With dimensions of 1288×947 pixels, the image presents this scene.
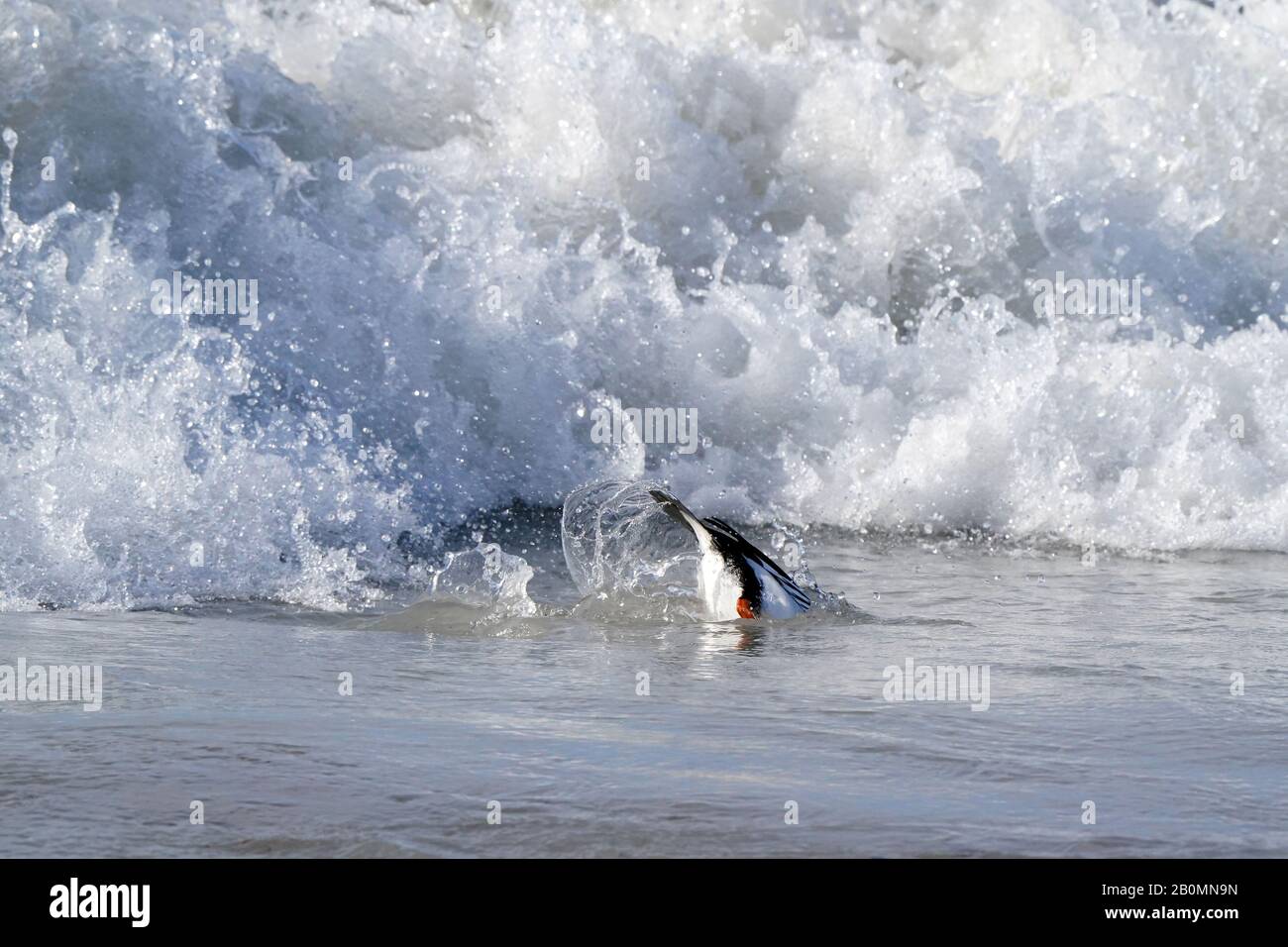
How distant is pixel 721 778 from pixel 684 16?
8551 millimetres

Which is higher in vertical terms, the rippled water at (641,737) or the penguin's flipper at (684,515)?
the penguin's flipper at (684,515)

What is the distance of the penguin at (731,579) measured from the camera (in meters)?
5.56

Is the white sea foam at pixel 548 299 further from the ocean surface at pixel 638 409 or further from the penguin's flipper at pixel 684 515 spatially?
the penguin's flipper at pixel 684 515

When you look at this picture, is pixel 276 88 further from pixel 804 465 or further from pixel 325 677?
pixel 325 677

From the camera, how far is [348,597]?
589 centimetres

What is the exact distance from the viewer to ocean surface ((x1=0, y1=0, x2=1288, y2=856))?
3.64 metres

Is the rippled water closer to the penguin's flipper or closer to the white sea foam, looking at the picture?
the penguin's flipper

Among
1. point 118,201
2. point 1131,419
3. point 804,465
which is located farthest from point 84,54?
point 1131,419

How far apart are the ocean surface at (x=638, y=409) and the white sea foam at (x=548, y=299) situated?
2 cm
